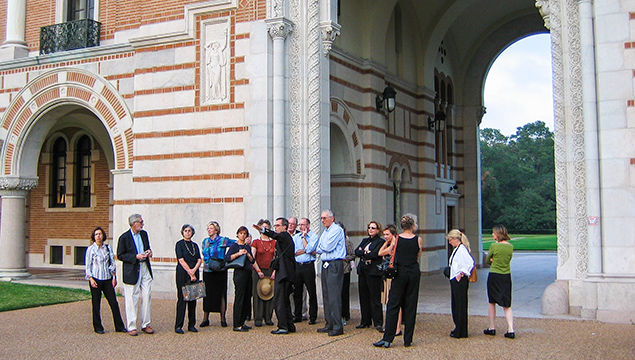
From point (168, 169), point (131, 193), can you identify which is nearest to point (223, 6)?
point (168, 169)

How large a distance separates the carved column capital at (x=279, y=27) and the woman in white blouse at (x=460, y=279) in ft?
19.0

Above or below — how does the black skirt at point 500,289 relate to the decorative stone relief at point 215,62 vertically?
below

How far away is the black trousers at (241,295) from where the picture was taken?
32.3 ft

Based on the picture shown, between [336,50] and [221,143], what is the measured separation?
377 cm

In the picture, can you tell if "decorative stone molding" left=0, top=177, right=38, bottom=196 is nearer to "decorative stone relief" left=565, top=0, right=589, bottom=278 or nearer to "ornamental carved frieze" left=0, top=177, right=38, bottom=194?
"ornamental carved frieze" left=0, top=177, right=38, bottom=194

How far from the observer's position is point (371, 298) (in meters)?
10.1

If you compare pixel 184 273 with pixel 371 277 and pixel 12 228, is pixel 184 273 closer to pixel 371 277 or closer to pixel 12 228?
pixel 371 277

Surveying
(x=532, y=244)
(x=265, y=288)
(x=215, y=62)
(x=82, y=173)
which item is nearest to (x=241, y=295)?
(x=265, y=288)

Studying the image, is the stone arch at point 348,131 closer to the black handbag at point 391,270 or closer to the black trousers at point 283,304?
the black trousers at point 283,304

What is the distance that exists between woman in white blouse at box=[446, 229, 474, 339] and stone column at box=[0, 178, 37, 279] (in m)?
11.8

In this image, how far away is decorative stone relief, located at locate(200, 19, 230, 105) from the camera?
1359 centimetres

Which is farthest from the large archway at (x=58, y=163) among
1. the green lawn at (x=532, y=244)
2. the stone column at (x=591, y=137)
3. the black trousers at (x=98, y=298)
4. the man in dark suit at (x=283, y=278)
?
the green lawn at (x=532, y=244)

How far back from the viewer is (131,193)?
48.5 feet

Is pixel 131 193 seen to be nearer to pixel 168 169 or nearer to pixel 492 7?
pixel 168 169
